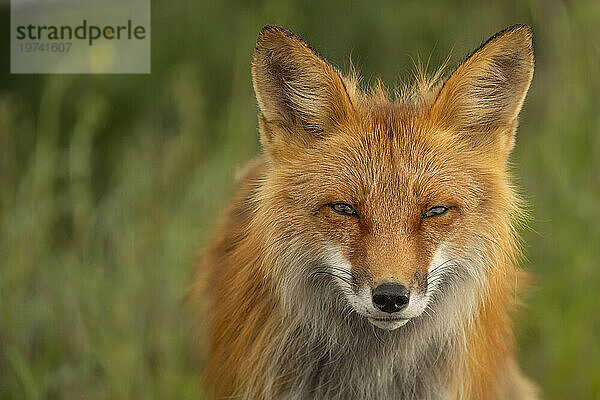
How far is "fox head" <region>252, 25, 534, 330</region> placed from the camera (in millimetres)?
2518

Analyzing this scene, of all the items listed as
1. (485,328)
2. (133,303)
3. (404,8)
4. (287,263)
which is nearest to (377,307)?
(287,263)

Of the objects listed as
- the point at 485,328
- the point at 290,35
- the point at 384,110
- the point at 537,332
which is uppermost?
the point at 290,35

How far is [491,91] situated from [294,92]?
0.65 metres

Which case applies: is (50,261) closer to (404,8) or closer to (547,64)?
(404,8)

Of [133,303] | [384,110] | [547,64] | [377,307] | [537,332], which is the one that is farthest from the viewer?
[547,64]

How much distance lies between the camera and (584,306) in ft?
14.5

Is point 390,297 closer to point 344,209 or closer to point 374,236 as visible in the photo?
point 374,236

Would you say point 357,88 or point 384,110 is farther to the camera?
point 357,88

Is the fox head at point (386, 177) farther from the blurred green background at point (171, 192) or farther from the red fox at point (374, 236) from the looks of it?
the blurred green background at point (171, 192)

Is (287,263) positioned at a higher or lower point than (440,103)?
lower

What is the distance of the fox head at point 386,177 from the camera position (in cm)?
252

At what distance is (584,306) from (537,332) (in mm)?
367

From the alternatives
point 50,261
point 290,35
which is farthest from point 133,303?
point 290,35

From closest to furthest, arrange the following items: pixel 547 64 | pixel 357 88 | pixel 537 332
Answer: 1. pixel 357 88
2. pixel 537 332
3. pixel 547 64
